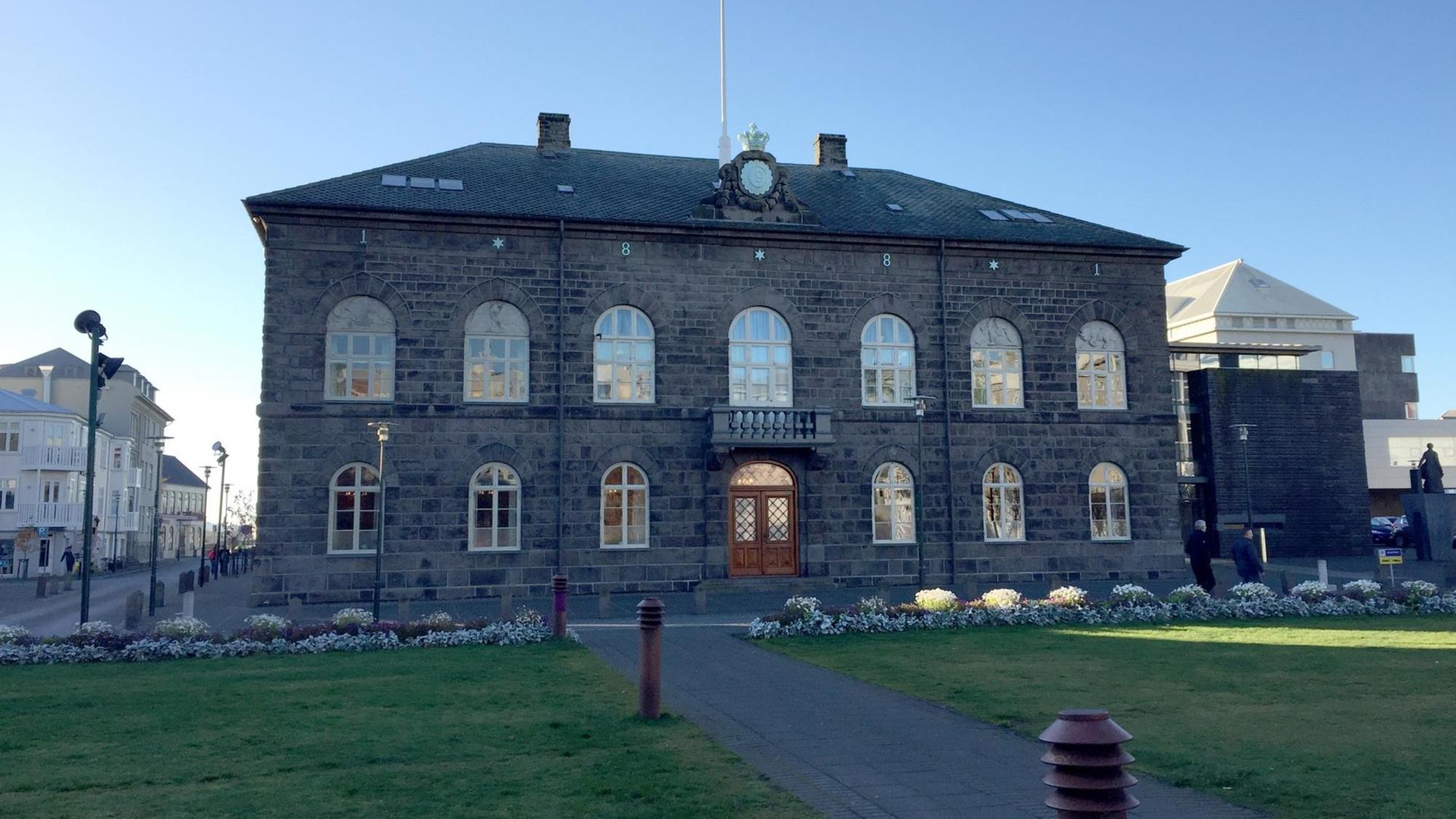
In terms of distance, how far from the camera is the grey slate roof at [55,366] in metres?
72.4

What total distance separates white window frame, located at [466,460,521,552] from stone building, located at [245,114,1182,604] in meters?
0.08

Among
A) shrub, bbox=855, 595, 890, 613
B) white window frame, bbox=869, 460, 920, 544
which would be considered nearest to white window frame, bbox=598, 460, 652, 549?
white window frame, bbox=869, 460, 920, 544

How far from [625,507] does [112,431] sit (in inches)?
2380

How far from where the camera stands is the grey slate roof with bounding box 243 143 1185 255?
86.8 ft

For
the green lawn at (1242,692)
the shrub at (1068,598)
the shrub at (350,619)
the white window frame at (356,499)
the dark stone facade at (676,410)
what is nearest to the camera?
the green lawn at (1242,692)

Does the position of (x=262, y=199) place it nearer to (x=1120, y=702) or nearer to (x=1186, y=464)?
(x=1120, y=702)

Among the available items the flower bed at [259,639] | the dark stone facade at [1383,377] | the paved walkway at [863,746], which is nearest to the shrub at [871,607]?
the paved walkway at [863,746]

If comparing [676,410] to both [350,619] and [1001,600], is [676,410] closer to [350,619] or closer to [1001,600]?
[1001,600]

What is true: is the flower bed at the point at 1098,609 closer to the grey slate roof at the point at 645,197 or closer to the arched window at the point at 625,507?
the arched window at the point at 625,507

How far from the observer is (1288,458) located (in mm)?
39312

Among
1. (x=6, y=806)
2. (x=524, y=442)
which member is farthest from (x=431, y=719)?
(x=524, y=442)

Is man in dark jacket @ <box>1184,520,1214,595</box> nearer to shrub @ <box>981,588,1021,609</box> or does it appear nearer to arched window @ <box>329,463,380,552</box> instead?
shrub @ <box>981,588,1021,609</box>

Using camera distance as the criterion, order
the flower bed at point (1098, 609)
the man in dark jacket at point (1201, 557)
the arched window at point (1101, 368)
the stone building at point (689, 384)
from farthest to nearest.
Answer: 1. the arched window at point (1101, 368)
2. the stone building at point (689, 384)
3. the man in dark jacket at point (1201, 557)
4. the flower bed at point (1098, 609)

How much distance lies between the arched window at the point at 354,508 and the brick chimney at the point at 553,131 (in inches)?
471
